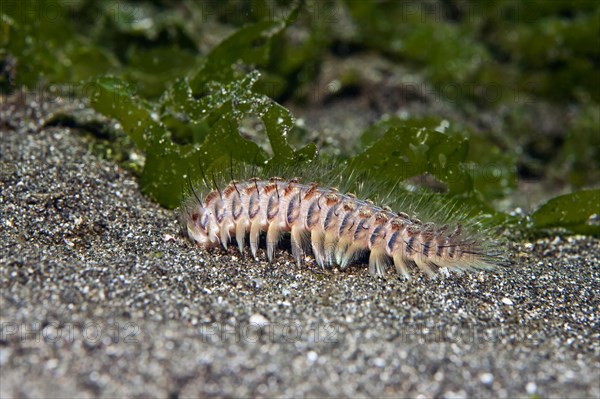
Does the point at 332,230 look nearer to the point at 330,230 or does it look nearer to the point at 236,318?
the point at 330,230

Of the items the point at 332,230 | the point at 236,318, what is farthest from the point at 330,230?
the point at 236,318

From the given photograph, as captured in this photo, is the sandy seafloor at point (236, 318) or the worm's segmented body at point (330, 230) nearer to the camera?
the sandy seafloor at point (236, 318)

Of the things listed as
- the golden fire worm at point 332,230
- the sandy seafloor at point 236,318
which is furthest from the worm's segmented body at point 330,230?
the sandy seafloor at point 236,318

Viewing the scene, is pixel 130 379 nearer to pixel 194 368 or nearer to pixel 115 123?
pixel 194 368

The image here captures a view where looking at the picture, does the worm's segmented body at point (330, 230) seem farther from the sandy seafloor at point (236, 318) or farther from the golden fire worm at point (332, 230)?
the sandy seafloor at point (236, 318)

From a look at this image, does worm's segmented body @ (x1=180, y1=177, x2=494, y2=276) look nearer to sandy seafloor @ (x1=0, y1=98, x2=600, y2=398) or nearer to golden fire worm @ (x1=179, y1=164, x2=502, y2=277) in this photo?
golden fire worm @ (x1=179, y1=164, x2=502, y2=277)

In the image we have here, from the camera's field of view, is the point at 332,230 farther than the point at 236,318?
Yes

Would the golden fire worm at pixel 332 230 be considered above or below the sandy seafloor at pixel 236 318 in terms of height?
above

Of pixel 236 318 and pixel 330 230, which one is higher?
pixel 330 230
